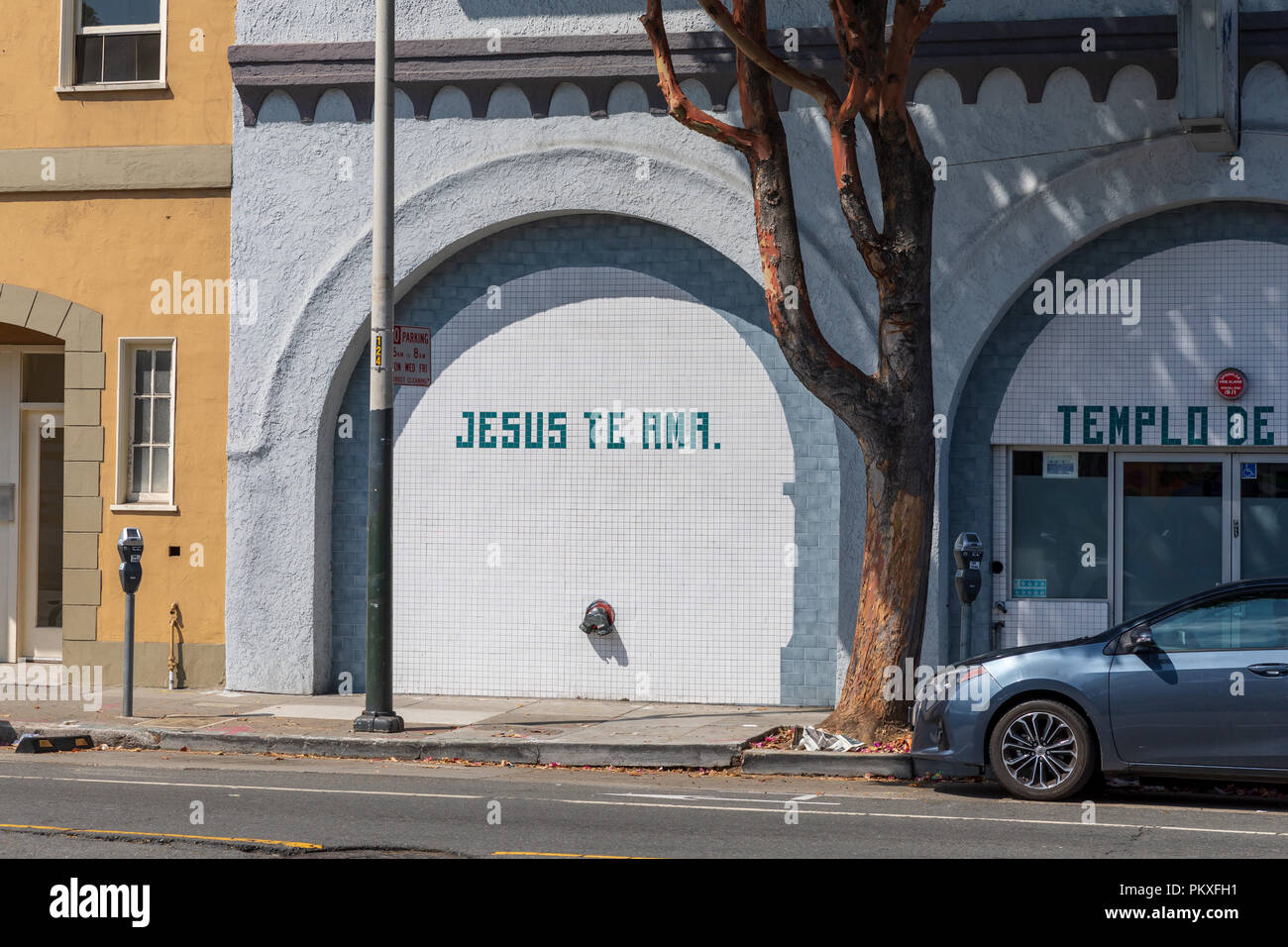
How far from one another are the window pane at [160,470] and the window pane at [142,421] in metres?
0.16

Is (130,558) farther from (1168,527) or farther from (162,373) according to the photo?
(1168,527)

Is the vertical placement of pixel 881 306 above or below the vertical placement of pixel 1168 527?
above

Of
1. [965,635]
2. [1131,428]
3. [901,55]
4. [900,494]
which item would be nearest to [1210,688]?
[900,494]

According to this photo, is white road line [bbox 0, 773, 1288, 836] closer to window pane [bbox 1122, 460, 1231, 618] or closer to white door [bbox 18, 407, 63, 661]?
window pane [bbox 1122, 460, 1231, 618]

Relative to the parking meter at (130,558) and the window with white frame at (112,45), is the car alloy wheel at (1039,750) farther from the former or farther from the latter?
the window with white frame at (112,45)

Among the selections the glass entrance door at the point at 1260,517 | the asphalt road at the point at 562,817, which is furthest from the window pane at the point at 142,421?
the glass entrance door at the point at 1260,517

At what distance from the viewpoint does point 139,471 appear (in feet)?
54.3

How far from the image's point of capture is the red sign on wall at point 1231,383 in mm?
14031

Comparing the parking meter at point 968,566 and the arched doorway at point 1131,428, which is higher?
the arched doorway at point 1131,428

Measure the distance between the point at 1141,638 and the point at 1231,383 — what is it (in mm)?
4784

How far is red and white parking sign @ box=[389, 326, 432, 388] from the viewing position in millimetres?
13430

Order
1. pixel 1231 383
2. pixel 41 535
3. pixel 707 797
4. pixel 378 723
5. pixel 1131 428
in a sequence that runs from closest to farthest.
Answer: pixel 707 797, pixel 378 723, pixel 1231 383, pixel 1131 428, pixel 41 535

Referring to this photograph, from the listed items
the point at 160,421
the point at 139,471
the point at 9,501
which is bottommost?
the point at 9,501

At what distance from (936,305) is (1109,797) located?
5.44 meters
